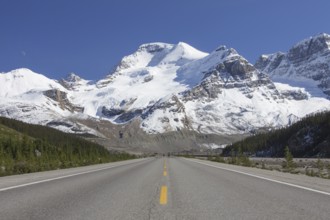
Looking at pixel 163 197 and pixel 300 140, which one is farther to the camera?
pixel 300 140

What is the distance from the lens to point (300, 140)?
150 metres

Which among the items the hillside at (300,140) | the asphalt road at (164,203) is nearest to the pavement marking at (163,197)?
the asphalt road at (164,203)

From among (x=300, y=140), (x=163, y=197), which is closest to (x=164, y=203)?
(x=163, y=197)

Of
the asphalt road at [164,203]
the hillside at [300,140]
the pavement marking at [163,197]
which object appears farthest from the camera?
the hillside at [300,140]

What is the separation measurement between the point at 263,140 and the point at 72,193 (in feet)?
575

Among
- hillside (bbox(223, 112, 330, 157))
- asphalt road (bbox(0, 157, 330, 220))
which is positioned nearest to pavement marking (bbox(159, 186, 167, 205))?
asphalt road (bbox(0, 157, 330, 220))

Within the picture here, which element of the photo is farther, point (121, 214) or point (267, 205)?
point (267, 205)

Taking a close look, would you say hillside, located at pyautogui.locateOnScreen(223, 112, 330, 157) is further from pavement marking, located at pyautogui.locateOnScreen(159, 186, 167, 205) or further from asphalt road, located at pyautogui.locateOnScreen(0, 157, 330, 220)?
asphalt road, located at pyautogui.locateOnScreen(0, 157, 330, 220)

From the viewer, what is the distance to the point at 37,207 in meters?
10.2

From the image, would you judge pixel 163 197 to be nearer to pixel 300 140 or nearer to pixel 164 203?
pixel 164 203

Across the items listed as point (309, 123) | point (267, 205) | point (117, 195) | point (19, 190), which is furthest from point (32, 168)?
point (309, 123)

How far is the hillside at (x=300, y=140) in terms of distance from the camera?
132025 mm

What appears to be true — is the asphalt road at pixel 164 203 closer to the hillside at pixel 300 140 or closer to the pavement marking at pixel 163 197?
the pavement marking at pixel 163 197

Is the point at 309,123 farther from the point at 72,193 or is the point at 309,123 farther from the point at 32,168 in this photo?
the point at 72,193
